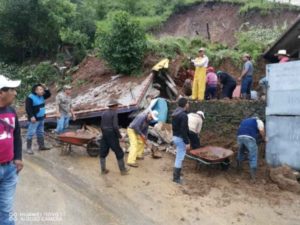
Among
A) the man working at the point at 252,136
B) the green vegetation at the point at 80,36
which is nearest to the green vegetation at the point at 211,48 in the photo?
the green vegetation at the point at 80,36

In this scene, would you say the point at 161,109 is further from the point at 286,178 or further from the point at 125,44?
the point at 286,178

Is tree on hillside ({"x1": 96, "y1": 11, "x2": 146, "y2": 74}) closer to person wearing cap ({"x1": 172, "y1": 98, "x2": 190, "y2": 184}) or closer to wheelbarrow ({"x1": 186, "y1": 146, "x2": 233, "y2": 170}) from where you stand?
wheelbarrow ({"x1": 186, "y1": 146, "x2": 233, "y2": 170})

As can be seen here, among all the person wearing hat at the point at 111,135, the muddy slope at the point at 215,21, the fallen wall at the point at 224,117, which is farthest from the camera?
the muddy slope at the point at 215,21

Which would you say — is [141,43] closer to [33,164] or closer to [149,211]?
[33,164]

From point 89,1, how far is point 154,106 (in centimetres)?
1734

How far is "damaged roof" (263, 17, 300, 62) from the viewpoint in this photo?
14188mm

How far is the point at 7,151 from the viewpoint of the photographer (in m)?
5.13

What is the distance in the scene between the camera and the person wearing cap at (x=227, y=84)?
47.8 feet

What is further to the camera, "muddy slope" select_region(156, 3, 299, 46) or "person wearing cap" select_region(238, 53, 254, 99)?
"muddy slope" select_region(156, 3, 299, 46)

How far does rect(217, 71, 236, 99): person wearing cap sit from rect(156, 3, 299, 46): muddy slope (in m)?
13.4

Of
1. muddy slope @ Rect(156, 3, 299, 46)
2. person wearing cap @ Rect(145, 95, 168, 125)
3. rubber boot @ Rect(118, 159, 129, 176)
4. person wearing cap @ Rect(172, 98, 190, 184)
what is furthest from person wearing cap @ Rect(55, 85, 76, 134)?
muddy slope @ Rect(156, 3, 299, 46)

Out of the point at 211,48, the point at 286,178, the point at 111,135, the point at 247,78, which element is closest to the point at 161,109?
the point at 247,78

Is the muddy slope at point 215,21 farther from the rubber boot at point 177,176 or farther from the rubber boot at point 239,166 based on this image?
the rubber boot at point 177,176

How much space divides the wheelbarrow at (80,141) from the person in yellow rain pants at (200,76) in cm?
420
